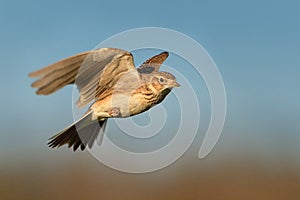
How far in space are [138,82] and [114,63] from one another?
5.7 inches

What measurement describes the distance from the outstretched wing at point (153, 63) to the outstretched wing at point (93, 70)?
19 cm

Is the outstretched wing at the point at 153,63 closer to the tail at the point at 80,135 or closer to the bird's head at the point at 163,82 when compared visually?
the bird's head at the point at 163,82

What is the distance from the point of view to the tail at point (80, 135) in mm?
2742

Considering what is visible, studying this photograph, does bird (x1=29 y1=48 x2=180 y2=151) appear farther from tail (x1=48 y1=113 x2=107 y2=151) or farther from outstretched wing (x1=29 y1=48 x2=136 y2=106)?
tail (x1=48 y1=113 x2=107 y2=151)

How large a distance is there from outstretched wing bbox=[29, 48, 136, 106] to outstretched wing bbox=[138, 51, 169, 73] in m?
0.19

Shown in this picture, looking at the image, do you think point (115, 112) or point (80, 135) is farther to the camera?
point (80, 135)

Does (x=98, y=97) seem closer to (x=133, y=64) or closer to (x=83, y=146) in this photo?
(x=133, y=64)

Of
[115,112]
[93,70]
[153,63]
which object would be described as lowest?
[115,112]

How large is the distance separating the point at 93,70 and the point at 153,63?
43 cm

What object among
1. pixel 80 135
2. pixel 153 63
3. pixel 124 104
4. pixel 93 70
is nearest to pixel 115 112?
pixel 124 104

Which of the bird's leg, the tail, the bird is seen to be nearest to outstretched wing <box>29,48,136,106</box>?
the bird

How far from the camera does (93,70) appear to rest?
2.37 metres

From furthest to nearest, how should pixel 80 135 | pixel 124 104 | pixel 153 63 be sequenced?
pixel 80 135 → pixel 153 63 → pixel 124 104

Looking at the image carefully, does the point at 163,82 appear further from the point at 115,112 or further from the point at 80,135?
the point at 80,135
